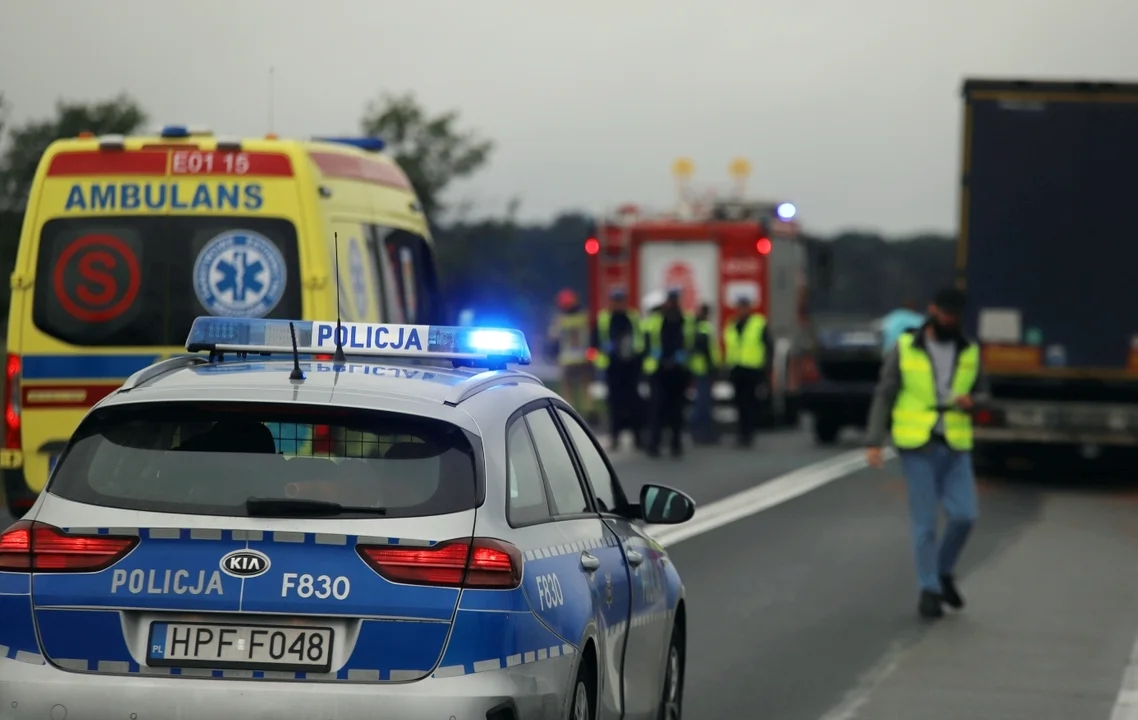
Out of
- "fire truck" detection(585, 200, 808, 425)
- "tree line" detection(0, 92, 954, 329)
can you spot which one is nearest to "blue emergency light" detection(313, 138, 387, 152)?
"tree line" detection(0, 92, 954, 329)

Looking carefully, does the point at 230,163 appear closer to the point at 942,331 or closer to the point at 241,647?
the point at 942,331

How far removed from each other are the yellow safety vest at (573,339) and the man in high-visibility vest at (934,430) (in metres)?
16.9

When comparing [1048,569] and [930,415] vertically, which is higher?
[930,415]

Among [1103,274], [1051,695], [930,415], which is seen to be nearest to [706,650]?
[1051,695]

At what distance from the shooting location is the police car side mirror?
6832mm

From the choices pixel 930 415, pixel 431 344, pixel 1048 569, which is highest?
pixel 431 344

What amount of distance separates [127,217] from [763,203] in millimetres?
20775

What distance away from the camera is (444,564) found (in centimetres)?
516

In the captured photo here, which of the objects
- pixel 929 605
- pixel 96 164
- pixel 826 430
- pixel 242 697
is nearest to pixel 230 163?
pixel 96 164

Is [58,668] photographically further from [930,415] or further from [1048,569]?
[1048,569]

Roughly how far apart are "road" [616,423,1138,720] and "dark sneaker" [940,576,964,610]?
0.10 meters

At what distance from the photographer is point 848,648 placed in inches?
409

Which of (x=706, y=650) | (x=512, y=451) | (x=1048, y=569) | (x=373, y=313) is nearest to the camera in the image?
(x=512, y=451)

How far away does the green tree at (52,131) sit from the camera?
19906 millimetres
